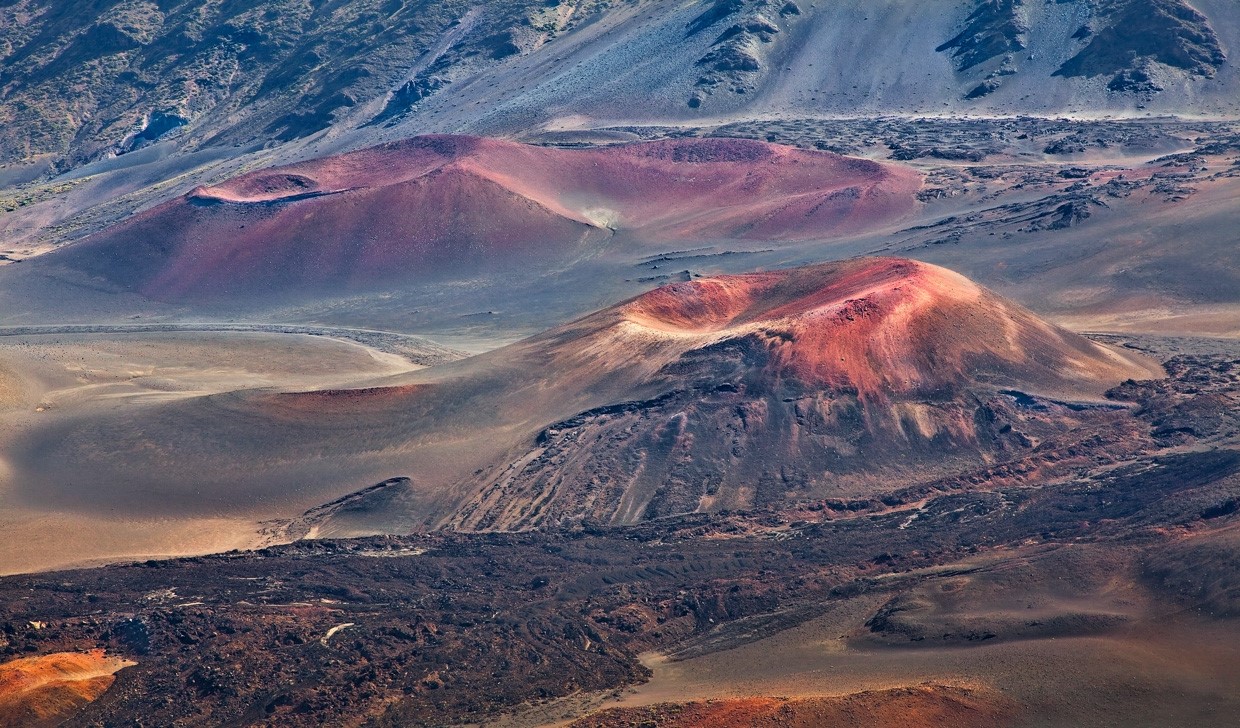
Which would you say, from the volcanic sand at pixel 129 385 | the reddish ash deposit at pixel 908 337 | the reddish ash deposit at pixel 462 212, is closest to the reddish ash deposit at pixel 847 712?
the reddish ash deposit at pixel 908 337

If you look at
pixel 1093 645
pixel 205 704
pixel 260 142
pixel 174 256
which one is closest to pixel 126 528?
pixel 205 704

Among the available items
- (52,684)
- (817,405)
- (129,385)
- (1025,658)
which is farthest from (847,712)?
(129,385)

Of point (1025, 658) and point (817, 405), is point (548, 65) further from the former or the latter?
point (1025, 658)

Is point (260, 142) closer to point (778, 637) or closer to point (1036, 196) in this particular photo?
point (1036, 196)

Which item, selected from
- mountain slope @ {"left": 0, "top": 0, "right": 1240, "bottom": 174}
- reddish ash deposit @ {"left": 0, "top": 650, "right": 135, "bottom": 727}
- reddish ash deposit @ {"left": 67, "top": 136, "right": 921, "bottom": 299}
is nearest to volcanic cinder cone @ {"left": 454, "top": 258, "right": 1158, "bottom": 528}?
reddish ash deposit @ {"left": 0, "top": 650, "right": 135, "bottom": 727}

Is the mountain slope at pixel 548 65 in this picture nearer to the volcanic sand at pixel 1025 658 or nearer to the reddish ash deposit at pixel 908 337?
the reddish ash deposit at pixel 908 337

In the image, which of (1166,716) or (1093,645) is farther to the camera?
(1093,645)
